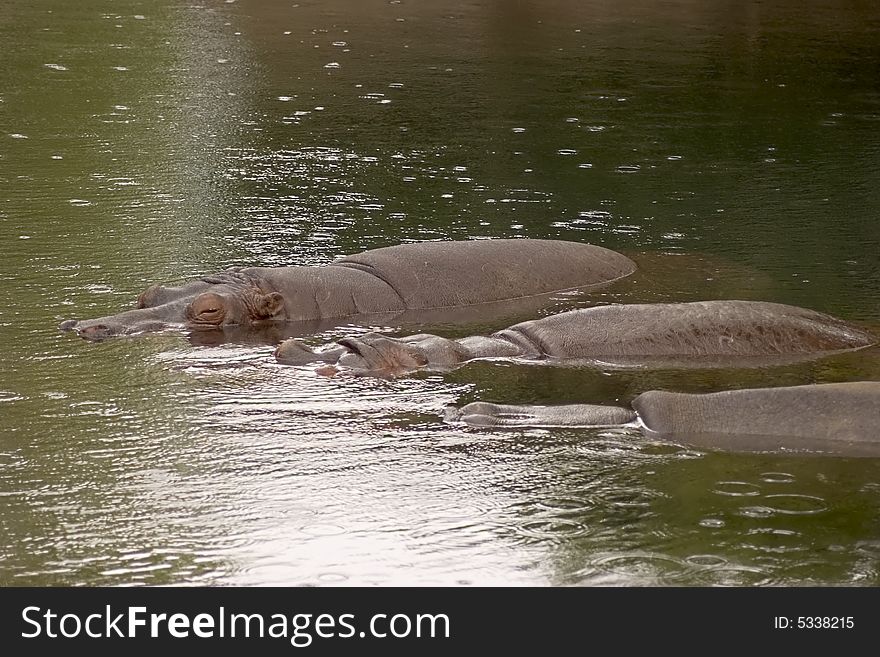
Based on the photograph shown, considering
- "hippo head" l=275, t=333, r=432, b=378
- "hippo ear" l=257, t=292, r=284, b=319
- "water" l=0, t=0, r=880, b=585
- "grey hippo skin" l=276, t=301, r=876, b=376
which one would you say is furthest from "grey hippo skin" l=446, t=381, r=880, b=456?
"hippo ear" l=257, t=292, r=284, b=319

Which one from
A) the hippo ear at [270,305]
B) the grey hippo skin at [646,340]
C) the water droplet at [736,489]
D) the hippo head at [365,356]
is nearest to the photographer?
the water droplet at [736,489]

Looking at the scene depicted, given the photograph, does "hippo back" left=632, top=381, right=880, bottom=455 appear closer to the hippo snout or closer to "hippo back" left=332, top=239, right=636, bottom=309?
"hippo back" left=332, top=239, right=636, bottom=309

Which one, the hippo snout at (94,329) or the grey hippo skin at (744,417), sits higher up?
the grey hippo skin at (744,417)

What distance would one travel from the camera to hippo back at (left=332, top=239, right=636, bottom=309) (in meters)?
8.15

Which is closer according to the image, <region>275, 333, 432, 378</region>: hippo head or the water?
the water

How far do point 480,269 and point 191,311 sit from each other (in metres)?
1.83

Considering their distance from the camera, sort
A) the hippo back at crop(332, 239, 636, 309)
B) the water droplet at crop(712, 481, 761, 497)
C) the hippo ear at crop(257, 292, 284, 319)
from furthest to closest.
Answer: the hippo back at crop(332, 239, 636, 309) < the hippo ear at crop(257, 292, 284, 319) < the water droplet at crop(712, 481, 761, 497)

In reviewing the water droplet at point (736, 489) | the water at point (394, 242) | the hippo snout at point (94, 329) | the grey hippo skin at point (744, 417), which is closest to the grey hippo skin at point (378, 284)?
the hippo snout at point (94, 329)

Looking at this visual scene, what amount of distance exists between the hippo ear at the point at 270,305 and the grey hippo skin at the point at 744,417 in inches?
70.5

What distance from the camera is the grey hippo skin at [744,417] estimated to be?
19.3ft

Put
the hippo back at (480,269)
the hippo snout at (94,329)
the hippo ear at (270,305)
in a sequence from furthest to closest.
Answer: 1. the hippo back at (480,269)
2. the hippo ear at (270,305)
3. the hippo snout at (94,329)

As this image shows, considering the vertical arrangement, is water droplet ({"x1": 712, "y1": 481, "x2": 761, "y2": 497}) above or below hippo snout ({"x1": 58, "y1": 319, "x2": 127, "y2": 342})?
above

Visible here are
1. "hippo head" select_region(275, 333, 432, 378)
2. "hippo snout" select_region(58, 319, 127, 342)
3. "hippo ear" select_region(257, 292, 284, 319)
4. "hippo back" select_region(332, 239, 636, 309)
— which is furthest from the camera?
"hippo back" select_region(332, 239, 636, 309)

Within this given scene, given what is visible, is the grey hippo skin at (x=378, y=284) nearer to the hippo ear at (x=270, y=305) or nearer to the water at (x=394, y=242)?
the hippo ear at (x=270, y=305)
